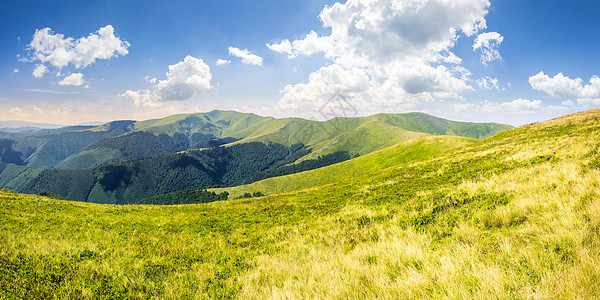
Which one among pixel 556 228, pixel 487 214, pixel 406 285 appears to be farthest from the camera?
pixel 487 214

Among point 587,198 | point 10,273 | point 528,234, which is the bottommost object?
point 10,273

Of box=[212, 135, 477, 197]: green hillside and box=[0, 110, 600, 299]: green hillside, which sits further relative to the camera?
box=[212, 135, 477, 197]: green hillside

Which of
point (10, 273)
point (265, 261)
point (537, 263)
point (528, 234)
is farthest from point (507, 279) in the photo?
point (10, 273)

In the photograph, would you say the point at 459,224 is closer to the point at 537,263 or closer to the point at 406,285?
the point at 537,263

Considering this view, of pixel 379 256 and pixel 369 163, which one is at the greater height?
pixel 379 256

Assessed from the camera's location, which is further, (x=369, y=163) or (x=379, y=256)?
(x=369, y=163)

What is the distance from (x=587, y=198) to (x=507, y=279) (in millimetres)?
5184

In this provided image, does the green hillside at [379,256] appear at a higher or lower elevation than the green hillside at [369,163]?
higher

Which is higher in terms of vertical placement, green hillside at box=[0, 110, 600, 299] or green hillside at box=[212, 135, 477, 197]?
green hillside at box=[0, 110, 600, 299]

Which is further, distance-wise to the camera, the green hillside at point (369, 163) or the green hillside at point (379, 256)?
the green hillside at point (369, 163)

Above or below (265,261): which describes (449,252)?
above

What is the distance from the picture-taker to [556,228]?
4602mm

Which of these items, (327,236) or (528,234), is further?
(327,236)

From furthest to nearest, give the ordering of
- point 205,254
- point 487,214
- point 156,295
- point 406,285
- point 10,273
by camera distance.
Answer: point 205,254 → point 487,214 → point 10,273 → point 156,295 → point 406,285
